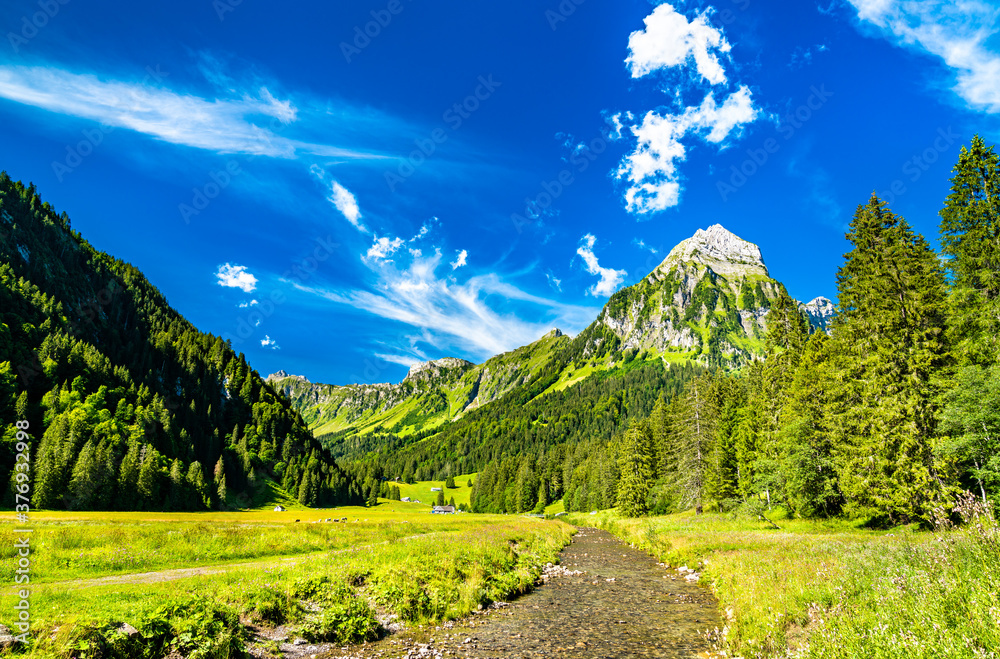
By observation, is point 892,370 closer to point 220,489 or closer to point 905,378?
point 905,378

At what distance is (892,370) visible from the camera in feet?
91.5

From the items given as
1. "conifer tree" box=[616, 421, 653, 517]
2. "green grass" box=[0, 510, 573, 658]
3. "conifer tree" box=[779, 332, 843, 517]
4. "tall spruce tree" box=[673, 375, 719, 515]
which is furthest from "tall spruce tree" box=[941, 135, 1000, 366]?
"conifer tree" box=[616, 421, 653, 517]

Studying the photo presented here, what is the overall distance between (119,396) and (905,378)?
140m

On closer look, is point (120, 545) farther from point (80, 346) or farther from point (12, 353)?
point (80, 346)

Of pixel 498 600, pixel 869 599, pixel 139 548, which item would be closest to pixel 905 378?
pixel 869 599

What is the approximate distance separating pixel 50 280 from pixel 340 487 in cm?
11014

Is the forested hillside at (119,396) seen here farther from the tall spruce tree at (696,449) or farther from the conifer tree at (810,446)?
the conifer tree at (810,446)

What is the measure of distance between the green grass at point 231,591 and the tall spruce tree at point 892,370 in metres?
23.6

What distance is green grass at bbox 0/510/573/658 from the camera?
12.1 metres

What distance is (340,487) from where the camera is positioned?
465ft

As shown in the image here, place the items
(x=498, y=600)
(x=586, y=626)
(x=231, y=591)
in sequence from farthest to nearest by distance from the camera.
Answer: (x=498, y=600)
(x=586, y=626)
(x=231, y=591)

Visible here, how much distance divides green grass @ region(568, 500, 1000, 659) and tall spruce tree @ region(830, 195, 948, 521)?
8.89m

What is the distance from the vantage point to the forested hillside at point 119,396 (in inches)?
2995

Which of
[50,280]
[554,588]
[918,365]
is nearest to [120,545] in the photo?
[554,588]
